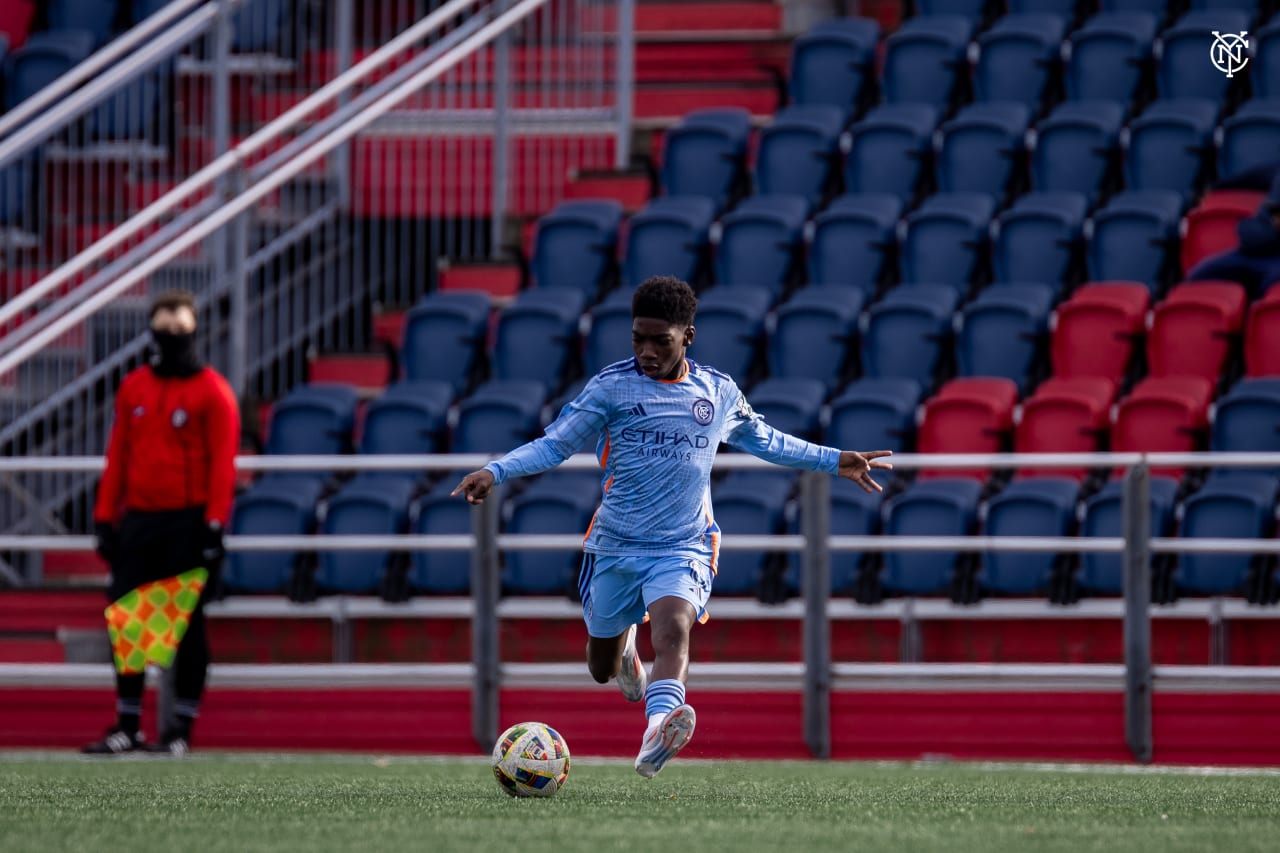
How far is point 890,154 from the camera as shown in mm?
13414

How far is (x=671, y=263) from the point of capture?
12938 mm

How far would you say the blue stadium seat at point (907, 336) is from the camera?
1195 centimetres

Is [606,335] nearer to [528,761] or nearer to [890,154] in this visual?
[890,154]

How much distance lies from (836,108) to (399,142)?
3.02 m

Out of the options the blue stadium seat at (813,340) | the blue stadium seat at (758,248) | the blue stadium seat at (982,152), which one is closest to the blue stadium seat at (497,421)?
the blue stadium seat at (813,340)

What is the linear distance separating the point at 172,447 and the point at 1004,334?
190 inches

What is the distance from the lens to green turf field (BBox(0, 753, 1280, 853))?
546 cm

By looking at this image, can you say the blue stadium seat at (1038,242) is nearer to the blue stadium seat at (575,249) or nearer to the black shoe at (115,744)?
the blue stadium seat at (575,249)

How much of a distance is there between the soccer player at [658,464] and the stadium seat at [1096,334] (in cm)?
471

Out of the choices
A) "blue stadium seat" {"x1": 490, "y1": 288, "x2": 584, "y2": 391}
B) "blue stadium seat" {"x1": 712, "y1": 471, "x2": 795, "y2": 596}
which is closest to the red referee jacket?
"blue stadium seat" {"x1": 712, "y1": 471, "x2": 795, "y2": 596}

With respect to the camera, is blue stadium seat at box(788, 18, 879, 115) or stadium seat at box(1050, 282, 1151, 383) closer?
stadium seat at box(1050, 282, 1151, 383)

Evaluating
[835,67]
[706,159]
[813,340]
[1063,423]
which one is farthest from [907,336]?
[835,67]

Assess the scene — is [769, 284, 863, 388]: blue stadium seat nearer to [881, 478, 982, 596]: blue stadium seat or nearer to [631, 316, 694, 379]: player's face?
[881, 478, 982, 596]: blue stadium seat

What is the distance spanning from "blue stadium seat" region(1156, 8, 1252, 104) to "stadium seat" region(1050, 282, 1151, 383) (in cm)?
242
